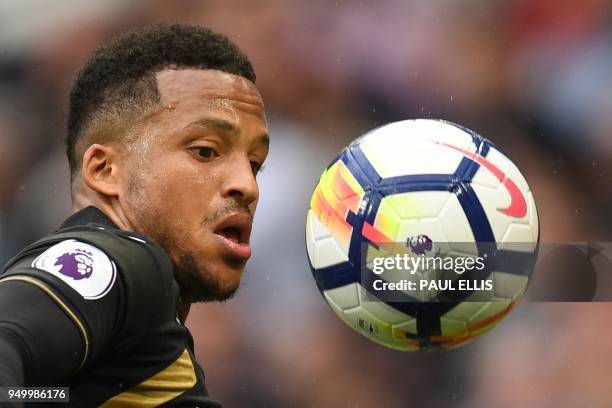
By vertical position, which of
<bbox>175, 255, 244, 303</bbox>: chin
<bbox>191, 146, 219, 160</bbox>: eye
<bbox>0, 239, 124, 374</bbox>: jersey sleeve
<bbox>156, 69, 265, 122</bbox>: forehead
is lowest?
<bbox>175, 255, 244, 303</bbox>: chin

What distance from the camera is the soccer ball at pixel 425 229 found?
2.86 meters

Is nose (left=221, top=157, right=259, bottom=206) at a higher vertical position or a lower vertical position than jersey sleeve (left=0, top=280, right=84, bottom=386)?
higher

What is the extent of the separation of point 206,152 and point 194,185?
0.40ft

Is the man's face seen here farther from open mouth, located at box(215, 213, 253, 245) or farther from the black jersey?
the black jersey

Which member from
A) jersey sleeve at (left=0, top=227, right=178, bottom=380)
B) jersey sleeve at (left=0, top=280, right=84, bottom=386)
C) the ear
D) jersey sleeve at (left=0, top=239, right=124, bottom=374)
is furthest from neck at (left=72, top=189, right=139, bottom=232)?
jersey sleeve at (left=0, top=280, right=84, bottom=386)

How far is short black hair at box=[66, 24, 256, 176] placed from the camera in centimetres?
314

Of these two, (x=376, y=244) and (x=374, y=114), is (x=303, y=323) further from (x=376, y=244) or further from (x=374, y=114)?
(x=376, y=244)

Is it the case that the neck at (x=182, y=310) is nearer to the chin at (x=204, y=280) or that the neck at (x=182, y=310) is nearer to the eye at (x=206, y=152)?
the chin at (x=204, y=280)

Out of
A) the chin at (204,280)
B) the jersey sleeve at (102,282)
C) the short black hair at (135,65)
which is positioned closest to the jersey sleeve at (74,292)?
the jersey sleeve at (102,282)

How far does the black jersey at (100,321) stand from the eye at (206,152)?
24.6 inches

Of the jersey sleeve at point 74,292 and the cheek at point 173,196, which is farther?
the cheek at point 173,196

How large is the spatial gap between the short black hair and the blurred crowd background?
2.68 meters

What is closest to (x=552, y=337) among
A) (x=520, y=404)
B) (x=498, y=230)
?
(x=520, y=404)

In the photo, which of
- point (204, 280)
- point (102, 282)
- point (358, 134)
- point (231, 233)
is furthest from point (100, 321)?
point (358, 134)
